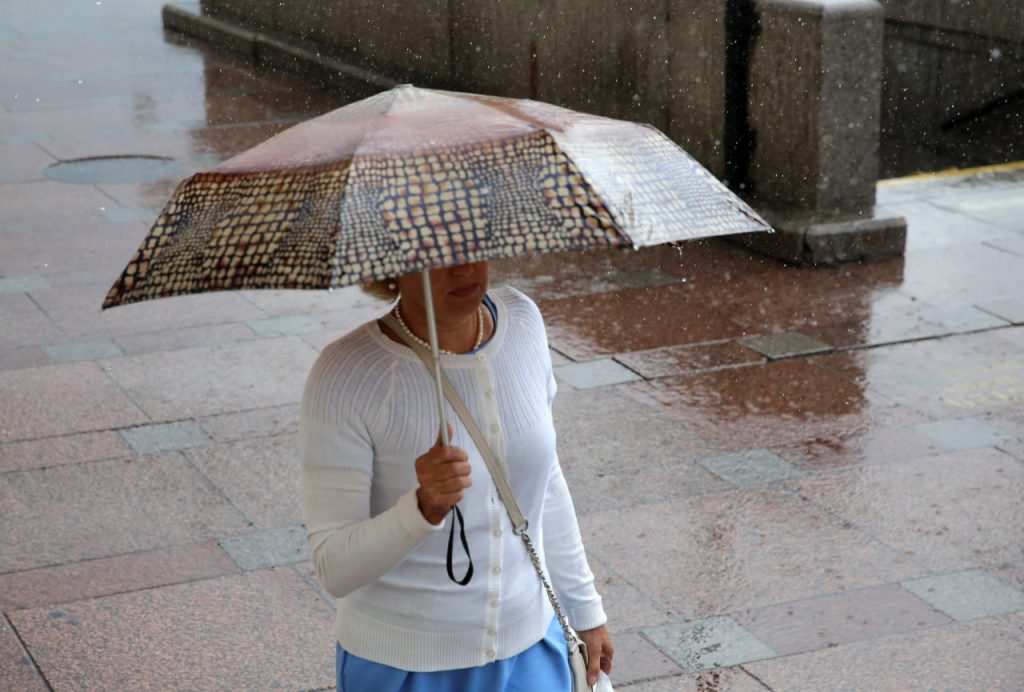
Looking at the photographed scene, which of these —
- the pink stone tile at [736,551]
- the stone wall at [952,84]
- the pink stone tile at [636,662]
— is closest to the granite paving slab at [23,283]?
the pink stone tile at [736,551]

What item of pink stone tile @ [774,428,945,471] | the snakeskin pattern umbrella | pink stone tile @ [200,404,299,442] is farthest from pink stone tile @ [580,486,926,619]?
the snakeskin pattern umbrella

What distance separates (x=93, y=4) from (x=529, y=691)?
772 inches

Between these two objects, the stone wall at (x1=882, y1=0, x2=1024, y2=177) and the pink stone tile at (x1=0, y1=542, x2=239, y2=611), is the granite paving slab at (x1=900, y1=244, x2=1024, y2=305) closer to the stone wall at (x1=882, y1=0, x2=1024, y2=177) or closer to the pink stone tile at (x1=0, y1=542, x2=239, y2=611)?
the pink stone tile at (x1=0, y1=542, x2=239, y2=611)

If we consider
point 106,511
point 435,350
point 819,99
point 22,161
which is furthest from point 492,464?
point 22,161

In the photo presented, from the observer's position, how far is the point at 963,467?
6.25m

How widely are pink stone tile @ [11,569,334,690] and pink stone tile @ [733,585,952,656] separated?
1412 mm

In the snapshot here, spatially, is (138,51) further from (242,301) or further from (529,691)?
(529,691)

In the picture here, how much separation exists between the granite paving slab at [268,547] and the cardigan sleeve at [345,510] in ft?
8.58

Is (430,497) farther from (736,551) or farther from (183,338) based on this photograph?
(183,338)

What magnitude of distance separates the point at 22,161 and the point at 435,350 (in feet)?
33.9

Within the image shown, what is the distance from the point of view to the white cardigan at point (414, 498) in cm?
282

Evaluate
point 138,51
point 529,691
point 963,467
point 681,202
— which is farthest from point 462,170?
point 138,51

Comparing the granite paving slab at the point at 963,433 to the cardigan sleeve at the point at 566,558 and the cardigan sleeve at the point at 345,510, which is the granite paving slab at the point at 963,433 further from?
the cardigan sleeve at the point at 345,510

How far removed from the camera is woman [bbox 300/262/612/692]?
9.21ft
